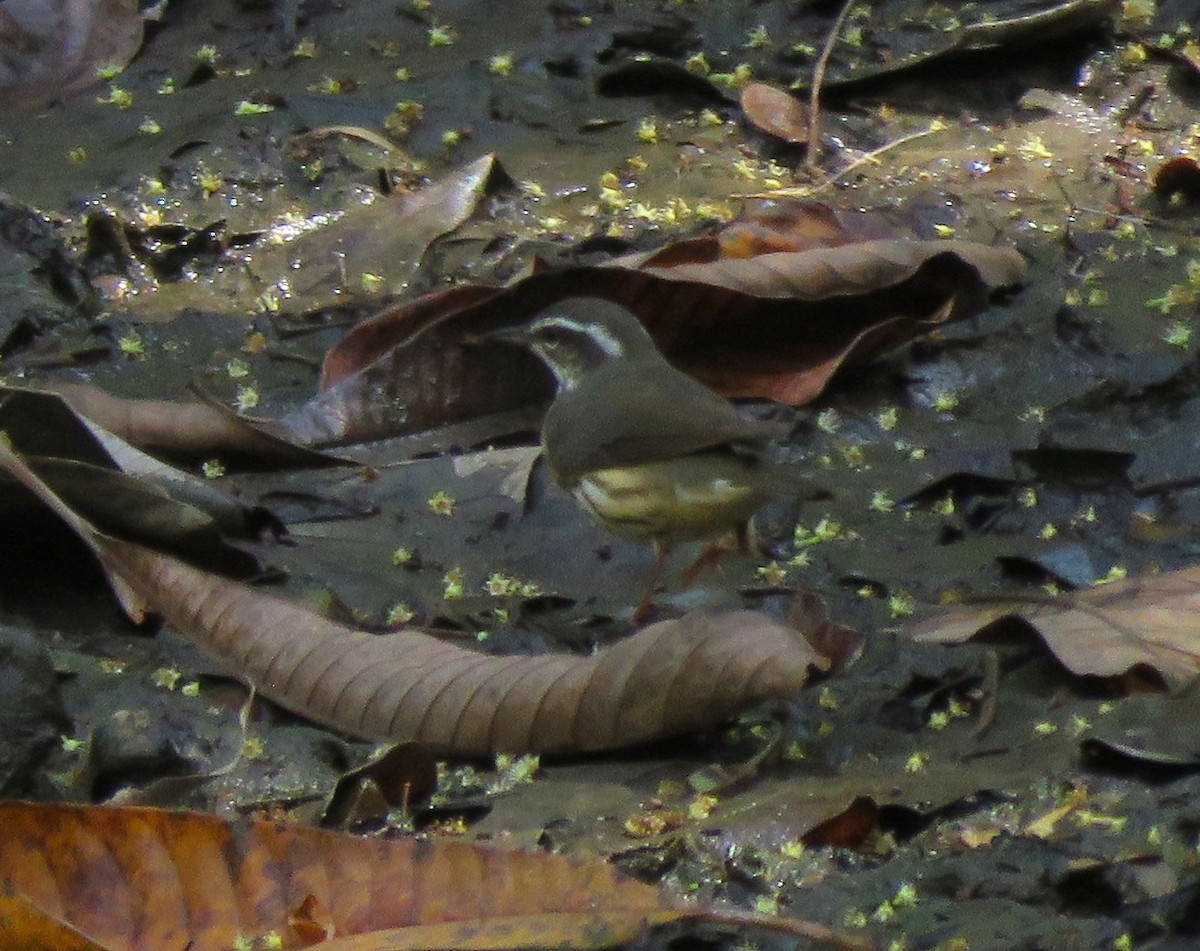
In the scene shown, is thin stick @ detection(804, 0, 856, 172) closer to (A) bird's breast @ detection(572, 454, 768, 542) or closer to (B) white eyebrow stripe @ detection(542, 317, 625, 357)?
(B) white eyebrow stripe @ detection(542, 317, 625, 357)

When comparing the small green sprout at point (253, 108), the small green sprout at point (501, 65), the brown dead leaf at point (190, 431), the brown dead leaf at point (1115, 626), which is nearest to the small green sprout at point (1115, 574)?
the brown dead leaf at point (1115, 626)

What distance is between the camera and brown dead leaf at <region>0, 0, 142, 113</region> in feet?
21.8

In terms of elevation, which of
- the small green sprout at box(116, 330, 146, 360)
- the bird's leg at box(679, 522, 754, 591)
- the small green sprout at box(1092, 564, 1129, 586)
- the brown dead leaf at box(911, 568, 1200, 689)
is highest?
the brown dead leaf at box(911, 568, 1200, 689)

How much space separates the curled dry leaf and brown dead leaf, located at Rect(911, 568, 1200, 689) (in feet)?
1.44

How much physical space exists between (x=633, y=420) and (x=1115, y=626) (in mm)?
1397

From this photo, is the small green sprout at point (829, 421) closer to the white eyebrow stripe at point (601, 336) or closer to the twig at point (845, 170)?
the white eyebrow stripe at point (601, 336)

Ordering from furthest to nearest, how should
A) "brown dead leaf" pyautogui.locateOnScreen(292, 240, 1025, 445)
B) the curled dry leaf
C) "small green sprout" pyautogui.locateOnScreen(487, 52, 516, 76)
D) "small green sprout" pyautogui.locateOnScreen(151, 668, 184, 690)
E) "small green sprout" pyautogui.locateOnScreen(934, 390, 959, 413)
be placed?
"small green sprout" pyautogui.locateOnScreen(487, 52, 516, 76), "small green sprout" pyautogui.locateOnScreen(934, 390, 959, 413), "brown dead leaf" pyautogui.locateOnScreen(292, 240, 1025, 445), "small green sprout" pyautogui.locateOnScreen(151, 668, 184, 690), the curled dry leaf

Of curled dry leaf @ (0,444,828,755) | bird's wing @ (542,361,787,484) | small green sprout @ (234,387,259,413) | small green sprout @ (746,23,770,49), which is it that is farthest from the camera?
small green sprout @ (746,23,770,49)

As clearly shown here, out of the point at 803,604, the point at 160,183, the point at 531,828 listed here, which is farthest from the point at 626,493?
the point at 160,183

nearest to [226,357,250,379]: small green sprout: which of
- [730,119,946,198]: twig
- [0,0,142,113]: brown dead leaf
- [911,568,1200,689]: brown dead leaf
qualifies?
[730,119,946,198]: twig

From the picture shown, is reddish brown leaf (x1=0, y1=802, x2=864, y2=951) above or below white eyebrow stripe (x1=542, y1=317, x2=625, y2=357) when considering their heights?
above

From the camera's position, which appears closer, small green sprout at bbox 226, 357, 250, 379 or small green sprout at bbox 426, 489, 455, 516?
small green sprout at bbox 426, 489, 455, 516

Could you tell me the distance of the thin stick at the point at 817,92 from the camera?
6.06m

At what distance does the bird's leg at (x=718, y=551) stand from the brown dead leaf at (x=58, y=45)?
328cm
